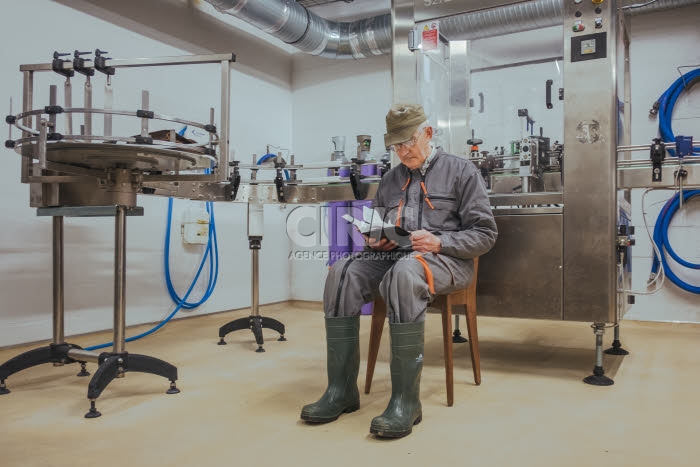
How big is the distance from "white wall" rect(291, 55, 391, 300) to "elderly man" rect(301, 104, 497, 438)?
276cm

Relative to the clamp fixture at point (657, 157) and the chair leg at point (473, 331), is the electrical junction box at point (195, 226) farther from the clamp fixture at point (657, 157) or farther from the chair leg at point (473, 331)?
the clamp fixture at point (657, 157)

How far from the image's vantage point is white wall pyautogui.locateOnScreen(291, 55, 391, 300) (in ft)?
15.8

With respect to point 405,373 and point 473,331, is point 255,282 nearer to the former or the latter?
point 473,331

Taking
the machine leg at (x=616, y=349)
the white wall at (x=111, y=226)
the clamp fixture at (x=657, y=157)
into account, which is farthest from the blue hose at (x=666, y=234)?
the white wall at (x=111, y=226)

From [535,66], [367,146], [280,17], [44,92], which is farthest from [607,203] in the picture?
[44,92]

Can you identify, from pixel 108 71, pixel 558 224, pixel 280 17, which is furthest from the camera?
pixel 280 17

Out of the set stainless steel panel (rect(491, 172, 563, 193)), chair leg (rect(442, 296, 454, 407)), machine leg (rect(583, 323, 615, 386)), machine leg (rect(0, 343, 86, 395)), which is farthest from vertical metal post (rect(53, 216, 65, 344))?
machine leg (rect(583, 323, 615, 386))

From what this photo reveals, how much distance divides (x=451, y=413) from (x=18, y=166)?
268 centimetres

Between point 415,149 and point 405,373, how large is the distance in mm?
838

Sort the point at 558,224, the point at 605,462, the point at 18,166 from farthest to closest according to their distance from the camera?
the point at 18,166 < the point at 558,224 < the point at 605,462

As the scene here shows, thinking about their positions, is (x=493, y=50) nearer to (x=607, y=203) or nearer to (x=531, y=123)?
(x=531, y=123)

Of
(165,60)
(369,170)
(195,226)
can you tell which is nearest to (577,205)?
(369,170)

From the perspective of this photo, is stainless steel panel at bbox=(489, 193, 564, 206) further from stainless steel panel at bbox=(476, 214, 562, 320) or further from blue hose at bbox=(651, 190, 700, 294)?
blue hose at bbox=(651, 190, 700, 294)

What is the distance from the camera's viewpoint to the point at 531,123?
321 centimetres
